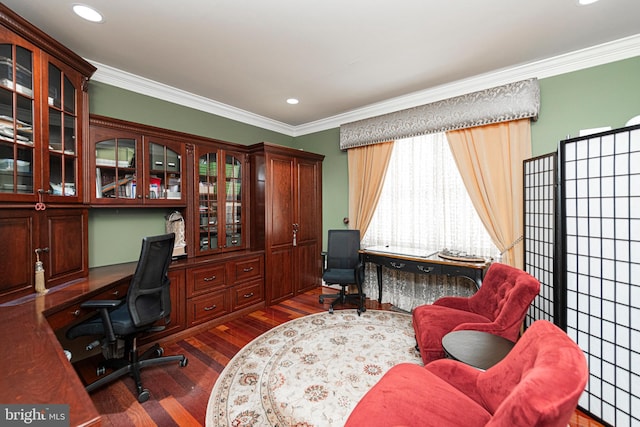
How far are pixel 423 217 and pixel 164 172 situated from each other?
3.22m

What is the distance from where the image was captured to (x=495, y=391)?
Answer: 1265 mm

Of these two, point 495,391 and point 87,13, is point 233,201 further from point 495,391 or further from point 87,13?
point 495,391

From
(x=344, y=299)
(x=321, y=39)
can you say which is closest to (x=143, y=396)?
(x=344, y=299)

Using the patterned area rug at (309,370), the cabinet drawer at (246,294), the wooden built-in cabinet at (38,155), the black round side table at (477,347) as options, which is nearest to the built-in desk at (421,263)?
the patterned area rug at (309,370)

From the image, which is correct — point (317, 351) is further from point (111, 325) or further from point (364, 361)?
point (111, 325)

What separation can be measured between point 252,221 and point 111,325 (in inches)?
84.3

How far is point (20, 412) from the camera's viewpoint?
791mm

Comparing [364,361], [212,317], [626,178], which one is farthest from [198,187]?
[626,178]

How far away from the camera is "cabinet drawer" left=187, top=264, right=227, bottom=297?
117 inches

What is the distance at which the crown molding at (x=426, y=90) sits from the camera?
245 centimetres

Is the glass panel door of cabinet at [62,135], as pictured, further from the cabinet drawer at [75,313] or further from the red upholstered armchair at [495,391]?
the red upholstered armchair at [495,391]

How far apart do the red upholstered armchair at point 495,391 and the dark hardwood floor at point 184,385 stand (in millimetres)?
1066

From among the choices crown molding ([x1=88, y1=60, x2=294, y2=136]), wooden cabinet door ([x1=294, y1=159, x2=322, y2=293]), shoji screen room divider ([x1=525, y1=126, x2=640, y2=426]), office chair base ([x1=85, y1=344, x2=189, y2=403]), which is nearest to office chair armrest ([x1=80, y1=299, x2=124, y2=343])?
office chair base ([x1=85, y1=344, x2=189, y2=403])

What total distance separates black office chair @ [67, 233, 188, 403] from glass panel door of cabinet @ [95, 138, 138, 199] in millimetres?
985
